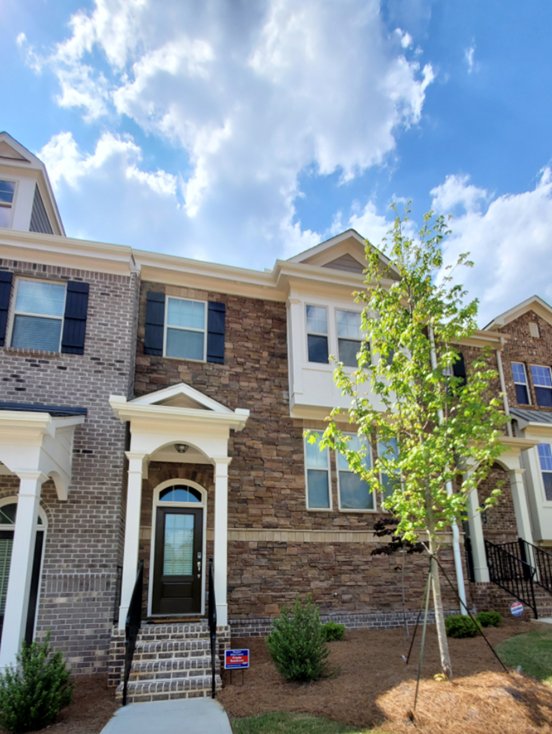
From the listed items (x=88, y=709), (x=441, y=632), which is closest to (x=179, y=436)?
(x=88, y=709)

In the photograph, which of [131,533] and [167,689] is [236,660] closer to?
[167,689]

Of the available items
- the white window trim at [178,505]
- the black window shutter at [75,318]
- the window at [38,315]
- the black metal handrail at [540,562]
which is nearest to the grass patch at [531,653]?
the black metal handrail at [540,562]

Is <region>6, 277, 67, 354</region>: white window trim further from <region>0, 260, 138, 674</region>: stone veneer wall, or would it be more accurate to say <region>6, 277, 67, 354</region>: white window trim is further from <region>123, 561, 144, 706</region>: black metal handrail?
<region>123, 561, 144, 706</region>: black metal handrail

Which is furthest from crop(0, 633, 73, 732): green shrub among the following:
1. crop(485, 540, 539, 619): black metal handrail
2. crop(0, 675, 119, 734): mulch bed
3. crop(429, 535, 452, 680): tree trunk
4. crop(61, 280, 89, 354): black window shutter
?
crop(485, 540, 539, 619): black metal handrail

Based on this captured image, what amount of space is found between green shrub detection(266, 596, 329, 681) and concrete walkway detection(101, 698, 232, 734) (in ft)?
3.35

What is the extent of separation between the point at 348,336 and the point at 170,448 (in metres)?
4.94

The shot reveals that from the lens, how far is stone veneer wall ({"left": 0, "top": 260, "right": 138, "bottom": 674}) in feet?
28.6

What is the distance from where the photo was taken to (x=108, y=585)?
8984 mm

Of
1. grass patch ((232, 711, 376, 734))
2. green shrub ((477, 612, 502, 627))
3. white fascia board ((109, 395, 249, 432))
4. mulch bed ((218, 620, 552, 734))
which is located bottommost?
grass patch ((232, 711, 376, 734))

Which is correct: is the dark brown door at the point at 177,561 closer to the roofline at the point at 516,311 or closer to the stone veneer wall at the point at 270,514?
the stone veneer wall at the point at 270,514

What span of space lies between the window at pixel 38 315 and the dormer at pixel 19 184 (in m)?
1.43

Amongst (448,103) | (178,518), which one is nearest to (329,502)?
(178,518)

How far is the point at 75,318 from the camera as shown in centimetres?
1048

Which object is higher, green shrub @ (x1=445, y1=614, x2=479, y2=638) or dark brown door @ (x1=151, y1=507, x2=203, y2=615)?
dark brown door @ (x1=151, y1=507, x2=203, y2=615)
